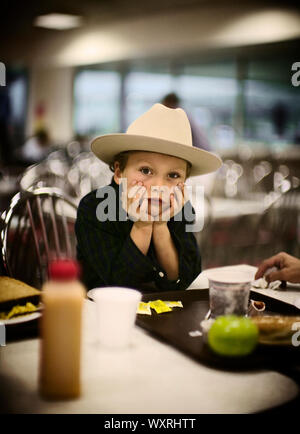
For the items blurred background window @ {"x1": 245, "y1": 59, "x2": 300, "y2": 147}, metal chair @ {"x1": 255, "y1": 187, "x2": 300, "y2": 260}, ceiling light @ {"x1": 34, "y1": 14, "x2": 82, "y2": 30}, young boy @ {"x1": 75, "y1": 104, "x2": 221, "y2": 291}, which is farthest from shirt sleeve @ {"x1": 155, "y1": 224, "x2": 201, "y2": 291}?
ceiling light @ {"x1": 34, "y1": 14, "x2": 82, "y2": 30}

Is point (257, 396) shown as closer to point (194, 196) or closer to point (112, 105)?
point (194, 196)

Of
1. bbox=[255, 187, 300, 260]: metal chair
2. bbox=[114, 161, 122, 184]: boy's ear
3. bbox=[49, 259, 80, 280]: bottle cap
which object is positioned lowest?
bbox=[255, 187, 300, 260]: metal chair

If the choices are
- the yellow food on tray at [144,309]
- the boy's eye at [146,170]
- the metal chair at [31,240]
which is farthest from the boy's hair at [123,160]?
the yellow food on tray at [144,309]

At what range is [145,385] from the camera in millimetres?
900

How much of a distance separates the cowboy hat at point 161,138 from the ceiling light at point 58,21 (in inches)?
340

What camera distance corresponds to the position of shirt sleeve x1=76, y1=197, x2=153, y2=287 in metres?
1.60

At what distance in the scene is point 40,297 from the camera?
4.03 feet

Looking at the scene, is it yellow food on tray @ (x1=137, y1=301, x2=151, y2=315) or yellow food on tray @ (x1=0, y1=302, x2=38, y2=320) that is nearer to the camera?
yellow food on tray @ (x1=0, y1=302, x2=38, y2=320)

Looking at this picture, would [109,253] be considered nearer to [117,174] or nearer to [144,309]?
[117,174]

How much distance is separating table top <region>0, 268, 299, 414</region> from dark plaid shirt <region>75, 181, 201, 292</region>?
0.52 metres

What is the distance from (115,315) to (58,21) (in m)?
10.1

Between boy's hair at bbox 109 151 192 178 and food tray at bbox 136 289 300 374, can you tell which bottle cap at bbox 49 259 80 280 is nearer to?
food tray at bbox 136 289 300 374

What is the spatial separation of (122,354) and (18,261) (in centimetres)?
115

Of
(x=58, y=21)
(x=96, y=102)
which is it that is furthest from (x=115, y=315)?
(x=96, y=102)
